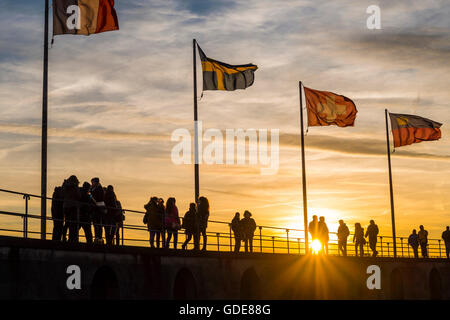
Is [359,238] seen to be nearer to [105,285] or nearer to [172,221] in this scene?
[172,221]

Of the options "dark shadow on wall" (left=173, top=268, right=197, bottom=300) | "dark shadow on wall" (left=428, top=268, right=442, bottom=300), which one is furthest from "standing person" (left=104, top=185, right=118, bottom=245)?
"dark shadow on wall" (left=428, top=268, right=442, bottom=300)

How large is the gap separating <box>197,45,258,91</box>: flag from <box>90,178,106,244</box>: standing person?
9.53 m


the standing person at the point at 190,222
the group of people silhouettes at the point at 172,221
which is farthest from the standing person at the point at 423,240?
the standing person at the point at 190,222

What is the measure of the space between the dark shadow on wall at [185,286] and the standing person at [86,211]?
4724mm

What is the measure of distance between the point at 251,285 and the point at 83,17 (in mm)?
12302

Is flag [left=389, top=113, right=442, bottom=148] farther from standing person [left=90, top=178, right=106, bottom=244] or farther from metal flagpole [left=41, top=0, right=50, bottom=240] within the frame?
metal flagpole [left=41, top=0, right=50, bottom=240]

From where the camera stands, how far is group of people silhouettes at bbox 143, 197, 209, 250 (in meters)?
24.6

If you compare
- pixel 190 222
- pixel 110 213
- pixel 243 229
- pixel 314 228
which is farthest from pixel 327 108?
pixel 110 213

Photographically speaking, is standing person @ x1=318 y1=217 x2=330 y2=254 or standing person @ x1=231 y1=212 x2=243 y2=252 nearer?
standing person @ x1=231 y1=212 x2=243 y2=252

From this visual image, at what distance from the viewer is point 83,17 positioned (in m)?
23.0

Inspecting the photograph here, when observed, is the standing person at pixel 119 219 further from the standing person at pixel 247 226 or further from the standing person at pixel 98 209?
the standing person at pixel 247 226

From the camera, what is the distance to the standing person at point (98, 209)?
70.6 feet

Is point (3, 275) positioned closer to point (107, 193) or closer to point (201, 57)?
point (107, 193)
